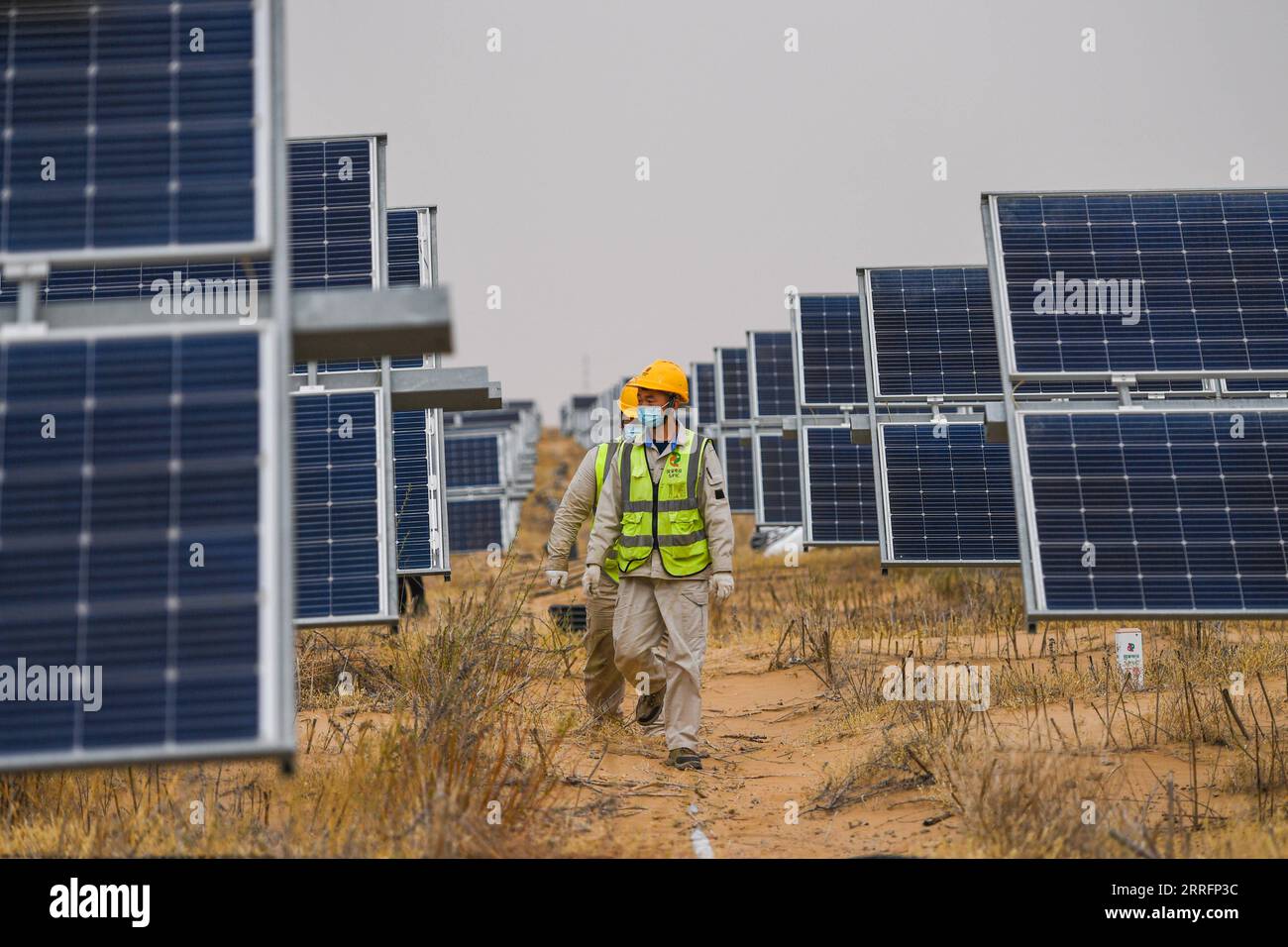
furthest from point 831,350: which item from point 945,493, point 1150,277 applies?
point 1150,277

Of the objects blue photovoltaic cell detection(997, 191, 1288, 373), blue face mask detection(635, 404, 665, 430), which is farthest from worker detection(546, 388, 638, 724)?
blue photovoltaic cell detection(997, 191, 1288, 373)

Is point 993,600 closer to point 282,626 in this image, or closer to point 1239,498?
point 1239,498

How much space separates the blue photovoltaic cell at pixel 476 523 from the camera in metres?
25.3

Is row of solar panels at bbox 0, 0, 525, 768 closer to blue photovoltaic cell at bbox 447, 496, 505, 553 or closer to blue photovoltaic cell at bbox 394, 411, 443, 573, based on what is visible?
blue photovoltaic cell at bbox 394, 411, 443, 573

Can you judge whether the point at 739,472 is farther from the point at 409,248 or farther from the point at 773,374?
the point at 409,248

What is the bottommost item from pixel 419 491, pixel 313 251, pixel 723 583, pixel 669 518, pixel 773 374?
pixel 723 583

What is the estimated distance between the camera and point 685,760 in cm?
817

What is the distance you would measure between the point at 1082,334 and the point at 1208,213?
1.51 m

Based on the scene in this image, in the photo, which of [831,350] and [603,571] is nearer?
[603,571]

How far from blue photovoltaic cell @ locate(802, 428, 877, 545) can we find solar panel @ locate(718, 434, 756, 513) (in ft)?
26.8

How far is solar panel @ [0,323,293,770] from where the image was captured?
4.21 meters

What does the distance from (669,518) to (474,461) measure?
62.8 ft
